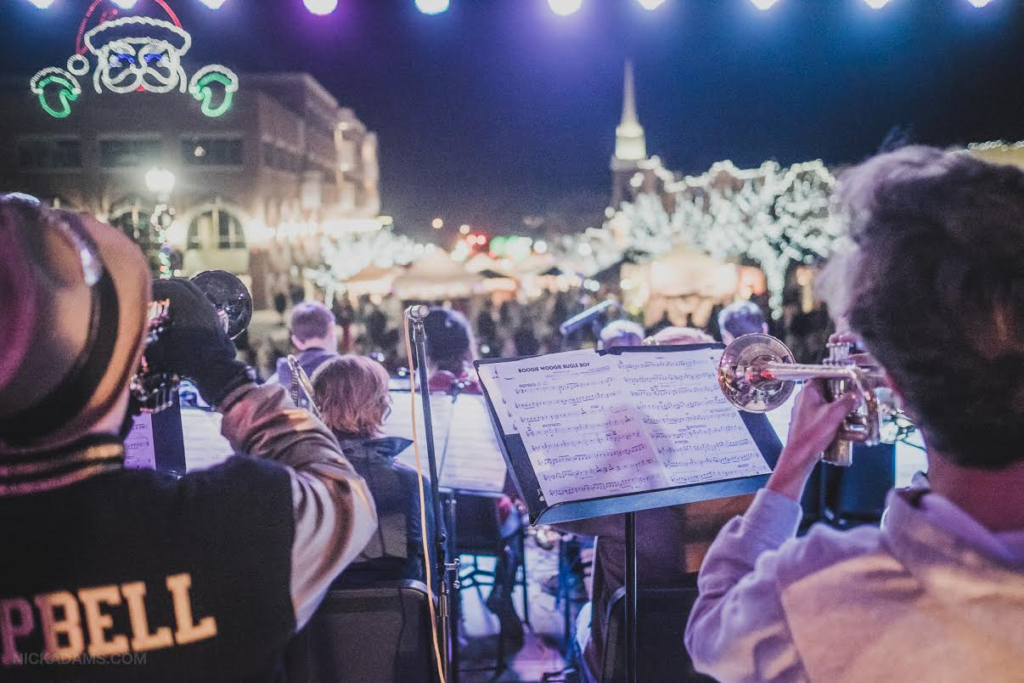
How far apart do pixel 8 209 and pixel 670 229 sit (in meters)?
33.7

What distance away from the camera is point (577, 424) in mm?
1898

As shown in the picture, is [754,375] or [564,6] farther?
[564,6]

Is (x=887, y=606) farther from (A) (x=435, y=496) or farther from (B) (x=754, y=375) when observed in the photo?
(A) (x=435, y=496)

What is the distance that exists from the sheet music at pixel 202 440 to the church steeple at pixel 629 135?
6067cm

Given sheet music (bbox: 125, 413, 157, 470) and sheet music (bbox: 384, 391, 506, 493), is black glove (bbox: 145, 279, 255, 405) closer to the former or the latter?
sheet music (bbox: 125, 413, 157, 470)

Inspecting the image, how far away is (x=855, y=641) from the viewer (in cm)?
93

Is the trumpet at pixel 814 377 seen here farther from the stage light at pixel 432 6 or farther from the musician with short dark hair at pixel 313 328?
the stage light at pixel 432 6

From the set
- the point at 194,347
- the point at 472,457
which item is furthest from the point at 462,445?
the point at 194,347

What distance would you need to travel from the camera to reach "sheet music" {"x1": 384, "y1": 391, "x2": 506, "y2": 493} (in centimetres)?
306

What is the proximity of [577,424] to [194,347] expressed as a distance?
1.07 m

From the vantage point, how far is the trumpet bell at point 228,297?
166 cm

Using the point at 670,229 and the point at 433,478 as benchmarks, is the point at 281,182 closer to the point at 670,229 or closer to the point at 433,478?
the point at 670,229

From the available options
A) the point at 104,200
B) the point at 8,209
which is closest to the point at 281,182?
the point at 104,200

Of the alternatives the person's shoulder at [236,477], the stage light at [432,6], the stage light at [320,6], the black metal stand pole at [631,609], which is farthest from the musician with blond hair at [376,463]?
the stage light at [320,6]
